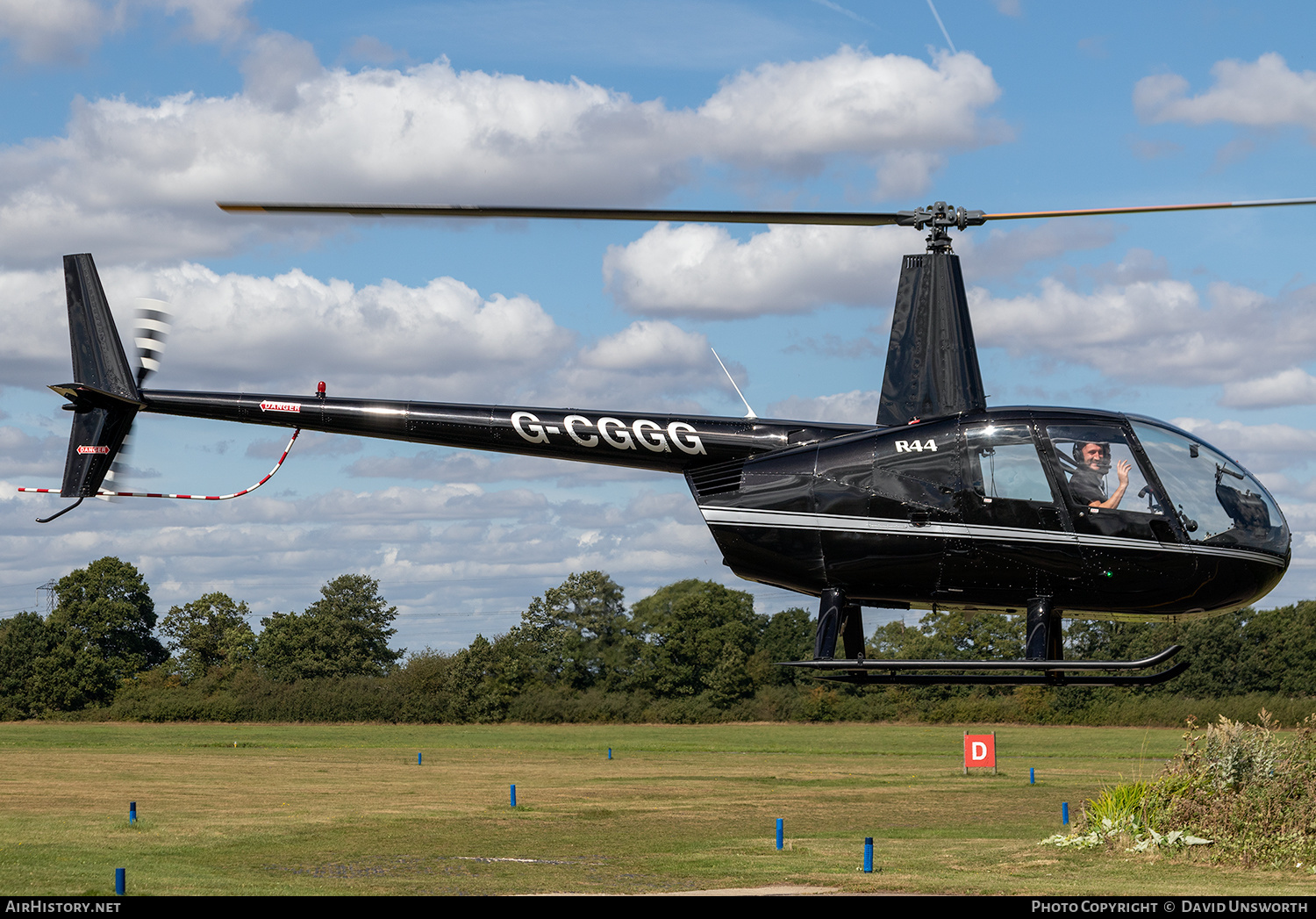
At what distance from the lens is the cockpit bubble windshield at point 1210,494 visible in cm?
1195

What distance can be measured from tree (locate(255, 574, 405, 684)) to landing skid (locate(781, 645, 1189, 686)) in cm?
9198

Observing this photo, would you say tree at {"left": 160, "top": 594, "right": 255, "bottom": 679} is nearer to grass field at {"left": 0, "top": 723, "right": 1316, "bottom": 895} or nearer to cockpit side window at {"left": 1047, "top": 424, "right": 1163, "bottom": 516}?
grass field at {"left": 0, "top": 723, "right": 1316, "bottom": 895}

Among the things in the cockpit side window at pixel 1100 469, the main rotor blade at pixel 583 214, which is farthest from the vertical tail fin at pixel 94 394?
the cockpit side window at pixel 1100 469

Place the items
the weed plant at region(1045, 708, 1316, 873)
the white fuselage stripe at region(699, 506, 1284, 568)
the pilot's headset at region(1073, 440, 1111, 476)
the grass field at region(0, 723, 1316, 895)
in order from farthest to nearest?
the grass field at region(0, 723, 1316, 895) → the weed plant at region(1045, 708, 1316, 873) → the pilot's headset at region(1073, 440, 1111, 476) → the white fuselage stripe at region(699, 506, 1284, 568)

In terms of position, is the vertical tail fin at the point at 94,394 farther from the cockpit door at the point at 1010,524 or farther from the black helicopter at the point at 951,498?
the cockpit door at the point at 1010,524

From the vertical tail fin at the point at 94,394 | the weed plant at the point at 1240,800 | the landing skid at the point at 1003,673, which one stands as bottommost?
the weed plant at the point at 1240,800

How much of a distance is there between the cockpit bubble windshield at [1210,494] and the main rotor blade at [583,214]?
12.2 ft

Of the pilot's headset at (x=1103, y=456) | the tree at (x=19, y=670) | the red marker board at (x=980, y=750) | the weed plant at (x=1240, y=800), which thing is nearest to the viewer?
the pilot's headset at (x=1103, y=456)

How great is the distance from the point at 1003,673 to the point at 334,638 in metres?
94.4

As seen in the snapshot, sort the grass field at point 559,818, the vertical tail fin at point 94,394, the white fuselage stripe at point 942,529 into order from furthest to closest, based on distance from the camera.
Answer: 1. the grass field at point 559,818
2. the vertical tail fin at point 94,394
3. the white fuselage stripe at point 942,529

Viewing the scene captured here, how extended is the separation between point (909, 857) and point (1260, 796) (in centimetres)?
821

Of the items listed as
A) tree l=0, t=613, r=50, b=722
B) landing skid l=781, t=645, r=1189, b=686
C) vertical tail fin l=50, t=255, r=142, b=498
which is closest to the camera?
landing skid l=781, t=645, r=1189, b=686

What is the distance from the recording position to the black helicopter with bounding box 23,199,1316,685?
11977mm

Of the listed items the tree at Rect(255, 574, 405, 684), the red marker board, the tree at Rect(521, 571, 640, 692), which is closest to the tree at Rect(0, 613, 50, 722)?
the tree at Rect(255, 574, 405, 684)
